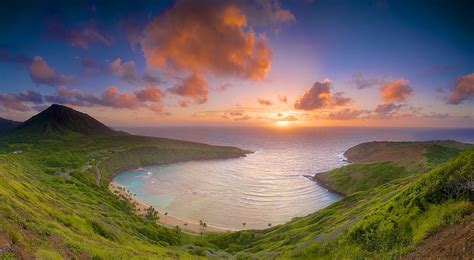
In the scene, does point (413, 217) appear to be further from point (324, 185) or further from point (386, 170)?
point (324, 185)

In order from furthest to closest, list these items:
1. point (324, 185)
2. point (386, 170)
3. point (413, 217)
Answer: point (324, 185) → point (386, 170) → point (413, 217)

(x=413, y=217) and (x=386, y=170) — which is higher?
(x=413, y=217)

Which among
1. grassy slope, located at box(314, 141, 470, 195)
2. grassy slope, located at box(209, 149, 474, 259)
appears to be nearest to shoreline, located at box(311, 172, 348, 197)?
grassy slope, located at box(314, 141, 470, 195)

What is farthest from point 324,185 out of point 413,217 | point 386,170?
point 413,217

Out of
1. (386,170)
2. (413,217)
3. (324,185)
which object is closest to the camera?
(413,217)

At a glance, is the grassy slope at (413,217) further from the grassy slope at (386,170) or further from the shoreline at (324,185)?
the shoreline at (324,185)

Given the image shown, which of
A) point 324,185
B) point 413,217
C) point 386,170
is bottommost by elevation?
point 324,185

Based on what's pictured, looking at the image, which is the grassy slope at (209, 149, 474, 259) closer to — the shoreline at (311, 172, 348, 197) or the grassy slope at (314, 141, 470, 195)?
the grassy slope at (314, 141, 470, 195)

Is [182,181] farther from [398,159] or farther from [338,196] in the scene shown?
[398,159]

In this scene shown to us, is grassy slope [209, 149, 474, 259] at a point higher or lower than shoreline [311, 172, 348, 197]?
higher

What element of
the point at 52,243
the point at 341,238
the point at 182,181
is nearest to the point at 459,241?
the point at 341,238

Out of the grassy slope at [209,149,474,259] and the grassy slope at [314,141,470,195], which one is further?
the grassy slope at [314,141,470,195]
